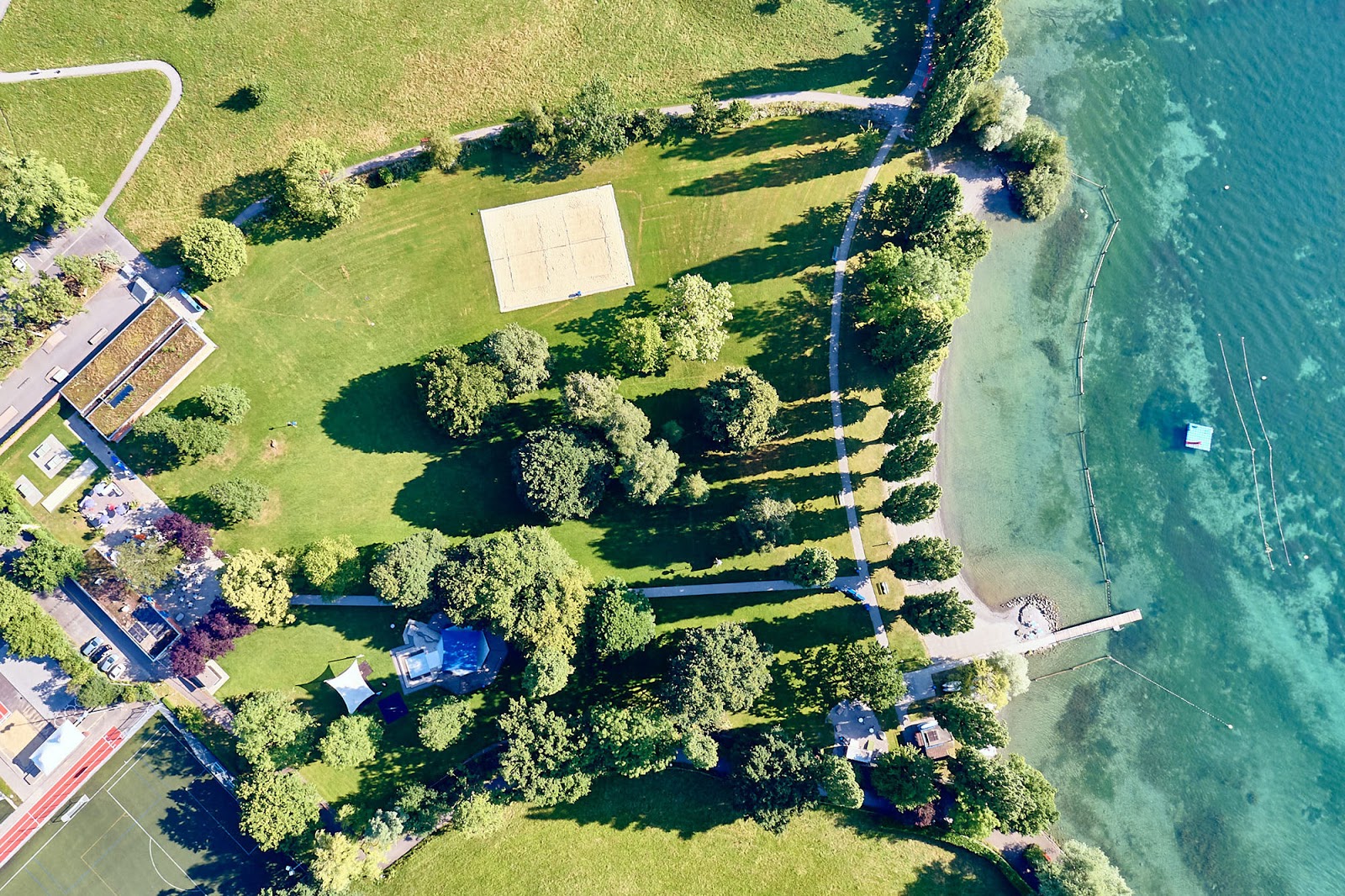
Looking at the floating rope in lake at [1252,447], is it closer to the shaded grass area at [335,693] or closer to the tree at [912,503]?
the tree at [912,503]

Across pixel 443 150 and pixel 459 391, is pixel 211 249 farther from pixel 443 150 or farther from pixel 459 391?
pixel 459 391

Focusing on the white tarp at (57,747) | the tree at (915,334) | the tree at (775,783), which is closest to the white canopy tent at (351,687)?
the white tarp at (57,747)

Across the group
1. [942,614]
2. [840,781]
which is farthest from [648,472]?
[840,781]

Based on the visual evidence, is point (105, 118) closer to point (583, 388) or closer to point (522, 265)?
point (522, 265)

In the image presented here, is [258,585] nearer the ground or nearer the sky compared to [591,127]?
nearer the ground

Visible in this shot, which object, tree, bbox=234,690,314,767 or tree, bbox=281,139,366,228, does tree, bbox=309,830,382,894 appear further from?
tree, bbox=281,139,366,228

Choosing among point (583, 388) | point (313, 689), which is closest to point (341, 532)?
point (313, 689)
